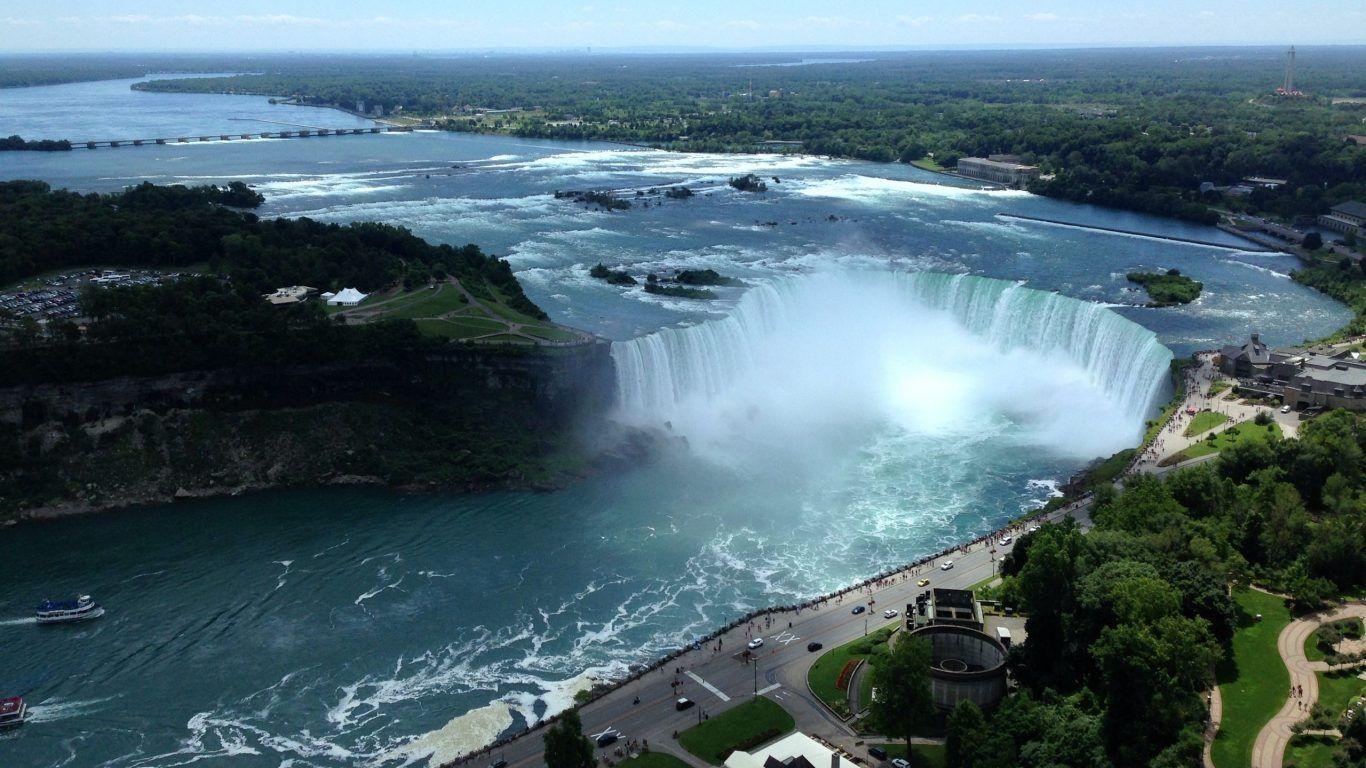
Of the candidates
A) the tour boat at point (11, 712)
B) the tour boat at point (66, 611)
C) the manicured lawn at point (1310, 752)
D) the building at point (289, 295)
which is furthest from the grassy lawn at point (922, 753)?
the building at point (289, 295)

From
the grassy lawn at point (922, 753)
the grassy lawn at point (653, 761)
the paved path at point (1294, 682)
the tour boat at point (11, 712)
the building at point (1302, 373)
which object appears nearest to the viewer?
the paved path at point (1294, 682)

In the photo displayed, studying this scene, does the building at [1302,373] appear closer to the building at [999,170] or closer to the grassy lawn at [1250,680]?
the grassy lawn at [1250,680]

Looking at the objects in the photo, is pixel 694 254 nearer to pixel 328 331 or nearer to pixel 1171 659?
pixel 328 331

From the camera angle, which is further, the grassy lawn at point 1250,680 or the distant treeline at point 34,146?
the distant treeline at point 34,146

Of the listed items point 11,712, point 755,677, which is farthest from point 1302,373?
point 11,712

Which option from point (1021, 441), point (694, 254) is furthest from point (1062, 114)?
point (1021, 441)

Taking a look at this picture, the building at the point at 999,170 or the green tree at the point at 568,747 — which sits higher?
the building at the point at 999,170
